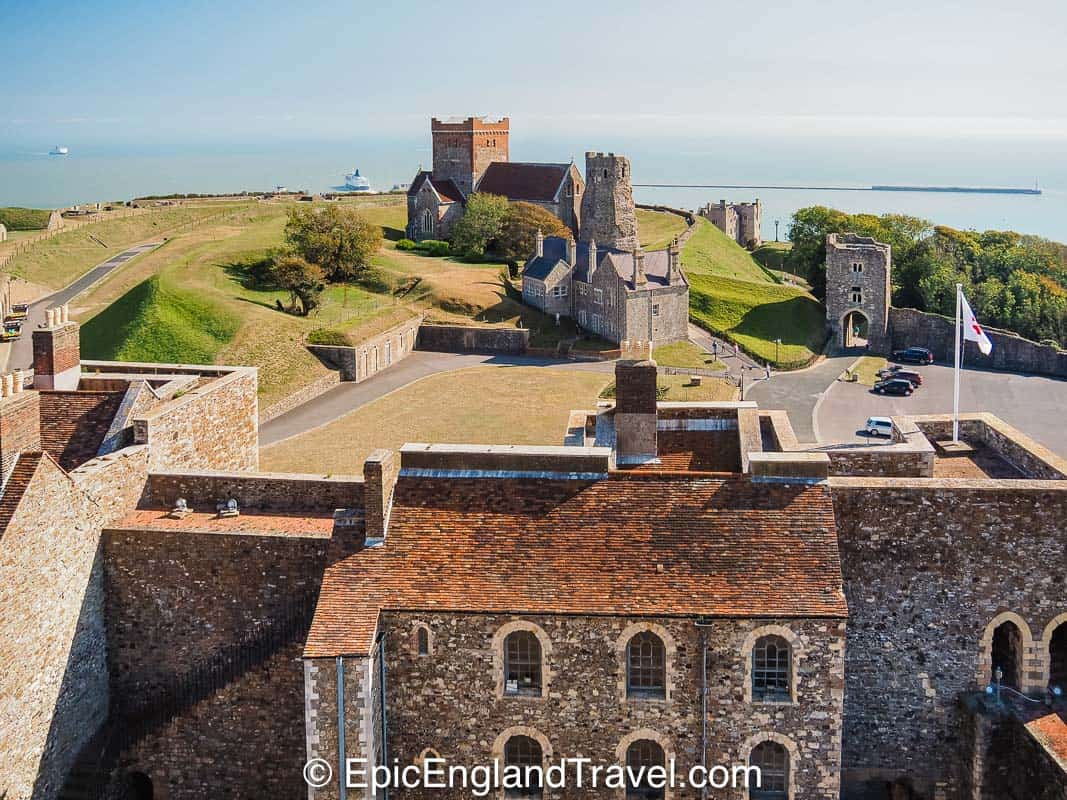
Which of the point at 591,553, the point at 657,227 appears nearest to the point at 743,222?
the point at 657,227

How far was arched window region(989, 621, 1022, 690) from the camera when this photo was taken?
22.5 m

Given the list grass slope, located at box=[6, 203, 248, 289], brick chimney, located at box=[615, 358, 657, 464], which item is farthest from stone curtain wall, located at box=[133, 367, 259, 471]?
grass slope, located at box=[6, 203, 248, 289]

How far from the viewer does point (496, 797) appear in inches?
845

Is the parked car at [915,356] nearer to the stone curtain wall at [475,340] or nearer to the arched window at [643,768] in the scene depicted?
the stone curtain wall at [475,340]

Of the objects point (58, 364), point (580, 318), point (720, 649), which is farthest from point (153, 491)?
point (580, 318)

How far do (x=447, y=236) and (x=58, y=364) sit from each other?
71564 mm

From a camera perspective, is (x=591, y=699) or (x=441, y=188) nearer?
(x=591, y=699)

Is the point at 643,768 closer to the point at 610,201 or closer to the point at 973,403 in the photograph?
the point at 973,403

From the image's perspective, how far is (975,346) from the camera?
240ft

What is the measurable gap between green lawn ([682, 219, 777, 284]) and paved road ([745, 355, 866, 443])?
18262mm

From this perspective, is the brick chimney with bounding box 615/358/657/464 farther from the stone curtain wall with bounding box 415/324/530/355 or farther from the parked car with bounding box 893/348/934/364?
the parked car with bounding box 893/348/934/364

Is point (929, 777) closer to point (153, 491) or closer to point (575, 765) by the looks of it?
point (575, 765)

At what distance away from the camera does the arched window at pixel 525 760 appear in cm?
2139

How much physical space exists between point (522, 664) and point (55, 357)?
14380 millimetres
